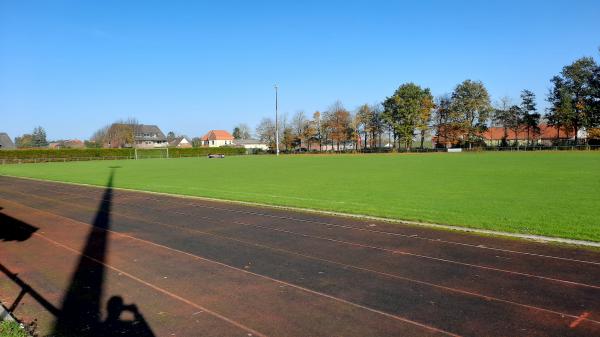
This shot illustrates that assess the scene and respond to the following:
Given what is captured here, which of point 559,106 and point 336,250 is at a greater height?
point 559,106

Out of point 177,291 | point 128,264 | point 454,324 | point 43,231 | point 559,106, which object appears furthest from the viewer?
point 559,106

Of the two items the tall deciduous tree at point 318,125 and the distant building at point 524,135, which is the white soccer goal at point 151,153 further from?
the distant building at point 524,135

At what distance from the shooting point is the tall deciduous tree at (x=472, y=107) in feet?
290

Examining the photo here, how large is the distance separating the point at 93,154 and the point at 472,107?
72937mm

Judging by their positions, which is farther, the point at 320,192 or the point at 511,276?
the point at 320,192

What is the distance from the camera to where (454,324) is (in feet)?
18.1

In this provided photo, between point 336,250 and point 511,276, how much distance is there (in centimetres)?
352

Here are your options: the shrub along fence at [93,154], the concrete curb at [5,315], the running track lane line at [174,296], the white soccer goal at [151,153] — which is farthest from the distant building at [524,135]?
the concrete curb at [5,315]

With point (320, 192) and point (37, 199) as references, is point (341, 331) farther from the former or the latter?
point (37, 199)

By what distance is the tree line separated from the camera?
77562 millimetres

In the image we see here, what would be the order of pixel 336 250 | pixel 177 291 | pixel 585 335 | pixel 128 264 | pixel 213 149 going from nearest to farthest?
1. pixel 585 335
2. pixel 177 291
3. pixel 128 264
4. pixel 336 250
5. pixel 213 149

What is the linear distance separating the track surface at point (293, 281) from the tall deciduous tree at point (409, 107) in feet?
276

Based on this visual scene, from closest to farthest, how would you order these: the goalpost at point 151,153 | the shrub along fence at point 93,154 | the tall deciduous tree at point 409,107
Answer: the shrub along fence at point 93,154, the goalpost at point 151,153, the tall deciduous tree at point 409,107

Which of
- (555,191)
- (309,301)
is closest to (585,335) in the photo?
(309,301)
